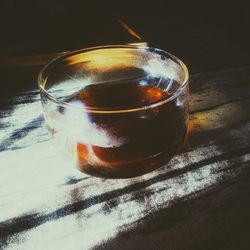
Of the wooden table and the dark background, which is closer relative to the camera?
the wooden table

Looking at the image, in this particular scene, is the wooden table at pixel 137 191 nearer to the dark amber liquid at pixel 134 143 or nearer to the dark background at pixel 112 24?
the dark amber liquid at pixel 134 143

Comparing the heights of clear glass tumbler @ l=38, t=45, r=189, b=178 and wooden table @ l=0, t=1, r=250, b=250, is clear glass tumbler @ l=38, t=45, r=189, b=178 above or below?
above

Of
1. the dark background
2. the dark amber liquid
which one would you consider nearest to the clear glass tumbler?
the dark amber liquid

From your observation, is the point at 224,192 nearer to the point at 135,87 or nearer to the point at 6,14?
the point at 135,87

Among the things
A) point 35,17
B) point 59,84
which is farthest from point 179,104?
point 35,17

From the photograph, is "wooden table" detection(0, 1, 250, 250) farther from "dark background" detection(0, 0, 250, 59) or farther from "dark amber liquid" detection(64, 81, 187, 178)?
"dark background" detection(0, 0, 250, 59)

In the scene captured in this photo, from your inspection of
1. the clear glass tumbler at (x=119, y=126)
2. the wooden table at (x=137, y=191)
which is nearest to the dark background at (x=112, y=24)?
the wooden table at (x=137, y=191)

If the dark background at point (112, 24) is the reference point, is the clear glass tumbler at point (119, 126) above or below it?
above

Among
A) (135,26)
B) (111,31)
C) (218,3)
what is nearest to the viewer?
(111,31)
